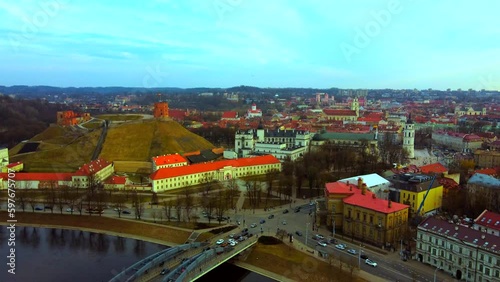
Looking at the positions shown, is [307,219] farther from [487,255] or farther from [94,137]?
[94,137]

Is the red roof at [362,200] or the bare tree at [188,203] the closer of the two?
the red roof at [362,200]

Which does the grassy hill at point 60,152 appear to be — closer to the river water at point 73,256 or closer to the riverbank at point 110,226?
the riverbank at point 110,226

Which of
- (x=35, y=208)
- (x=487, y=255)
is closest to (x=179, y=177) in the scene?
(x=35, y=208)

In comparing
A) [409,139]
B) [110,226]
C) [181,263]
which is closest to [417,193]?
[181,263]

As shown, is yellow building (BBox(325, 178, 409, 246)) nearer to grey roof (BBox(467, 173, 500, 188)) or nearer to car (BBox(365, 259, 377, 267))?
car (BBox(365, 259, 377, 267))

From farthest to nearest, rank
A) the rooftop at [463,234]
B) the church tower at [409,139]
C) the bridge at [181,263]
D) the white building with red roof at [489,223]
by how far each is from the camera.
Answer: the church tower at [409,139], the white building with red roof at [489,223], the rooftop at [463,234], the bridge at [181,263]

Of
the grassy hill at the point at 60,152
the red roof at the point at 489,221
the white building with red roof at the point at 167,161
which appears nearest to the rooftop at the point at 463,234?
the red roof at the point at 489,221

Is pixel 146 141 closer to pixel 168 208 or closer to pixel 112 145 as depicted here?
pixel 112 145

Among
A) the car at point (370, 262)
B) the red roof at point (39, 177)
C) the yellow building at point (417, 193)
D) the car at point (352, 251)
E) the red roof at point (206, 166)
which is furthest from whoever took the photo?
the red roof at point (206, 166)
